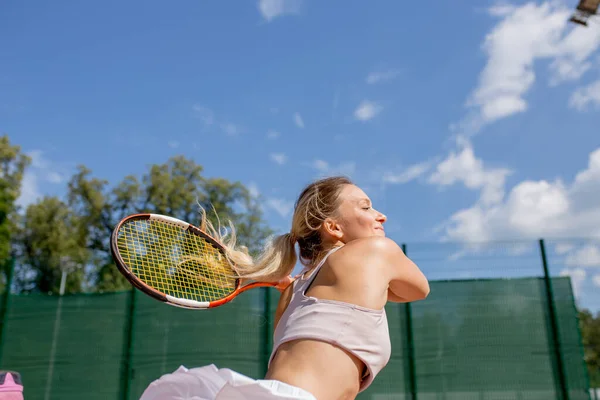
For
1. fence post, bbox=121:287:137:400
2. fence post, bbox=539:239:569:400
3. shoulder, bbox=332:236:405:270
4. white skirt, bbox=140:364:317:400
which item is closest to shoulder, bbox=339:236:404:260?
shoulder, bbox=332:236:405:270

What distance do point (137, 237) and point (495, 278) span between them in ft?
15.2

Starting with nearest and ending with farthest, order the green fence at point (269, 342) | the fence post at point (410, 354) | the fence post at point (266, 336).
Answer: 1. the green fence at point (269, 342)
2. the fence post at point (410, 354)
3. the fence post at point (266, 336)

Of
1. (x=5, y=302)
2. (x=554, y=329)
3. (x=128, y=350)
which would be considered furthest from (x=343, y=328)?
(x=5, y=302)

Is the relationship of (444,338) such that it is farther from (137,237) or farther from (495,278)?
(137,237)

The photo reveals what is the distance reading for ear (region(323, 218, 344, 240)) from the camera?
1823 millimetres

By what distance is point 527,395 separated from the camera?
232 inches

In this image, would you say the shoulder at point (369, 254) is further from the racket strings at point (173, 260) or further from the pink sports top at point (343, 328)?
the racket strings at point (173, 260)

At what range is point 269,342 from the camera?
6438 mm

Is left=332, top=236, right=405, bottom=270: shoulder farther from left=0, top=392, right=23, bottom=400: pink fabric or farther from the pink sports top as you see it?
left=0, top=392, right=23, bottom=400: pink fabric

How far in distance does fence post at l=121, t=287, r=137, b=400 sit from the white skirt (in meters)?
5.62

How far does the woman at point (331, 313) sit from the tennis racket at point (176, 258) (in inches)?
24.4

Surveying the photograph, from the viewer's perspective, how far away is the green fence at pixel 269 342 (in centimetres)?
600

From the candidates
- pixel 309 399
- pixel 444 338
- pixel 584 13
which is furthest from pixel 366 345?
pixel 584 13

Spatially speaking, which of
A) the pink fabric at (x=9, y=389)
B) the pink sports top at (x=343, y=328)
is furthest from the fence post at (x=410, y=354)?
the pink sports top at (x=343, y=328)
